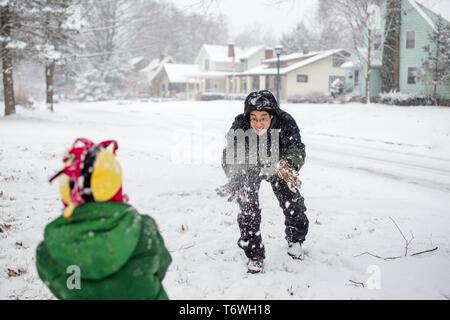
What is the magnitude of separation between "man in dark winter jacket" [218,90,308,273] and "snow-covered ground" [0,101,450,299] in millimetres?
507

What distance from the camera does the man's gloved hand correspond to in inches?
127

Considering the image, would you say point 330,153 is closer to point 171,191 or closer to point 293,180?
point 171,191

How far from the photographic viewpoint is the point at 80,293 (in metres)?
1.74

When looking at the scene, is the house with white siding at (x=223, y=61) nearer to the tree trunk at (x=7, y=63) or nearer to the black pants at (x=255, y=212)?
the tree trunk at (x=7, y=63)

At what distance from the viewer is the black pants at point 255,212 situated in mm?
3359

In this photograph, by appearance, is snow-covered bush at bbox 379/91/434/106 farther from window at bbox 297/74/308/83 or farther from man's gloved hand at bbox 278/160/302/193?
man's gloved hand at bbox 278/160/302/193

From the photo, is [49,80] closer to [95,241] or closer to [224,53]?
[95,241]

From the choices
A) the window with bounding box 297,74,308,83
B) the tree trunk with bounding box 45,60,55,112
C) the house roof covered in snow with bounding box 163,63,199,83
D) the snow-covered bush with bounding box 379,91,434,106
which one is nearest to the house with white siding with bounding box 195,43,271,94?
the house roof covered in snow with bounding box 163,63,199,83

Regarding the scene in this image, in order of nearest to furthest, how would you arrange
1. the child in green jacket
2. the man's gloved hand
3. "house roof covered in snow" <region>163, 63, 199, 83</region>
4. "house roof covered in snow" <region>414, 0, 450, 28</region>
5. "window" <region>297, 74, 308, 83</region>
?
the child in green jacket, the man's gloved hand, "house roof covered in snow" <region>414, 0, 450, 28</region>, "window" <region>297, 74, 308, 83</region>, "house roof covered in snow" <region>163, 63, 199, 83</region>

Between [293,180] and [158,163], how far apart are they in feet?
20.3

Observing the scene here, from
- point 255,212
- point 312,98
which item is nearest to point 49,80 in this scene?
point 312,98

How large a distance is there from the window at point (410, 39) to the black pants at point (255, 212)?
29.8 metres
